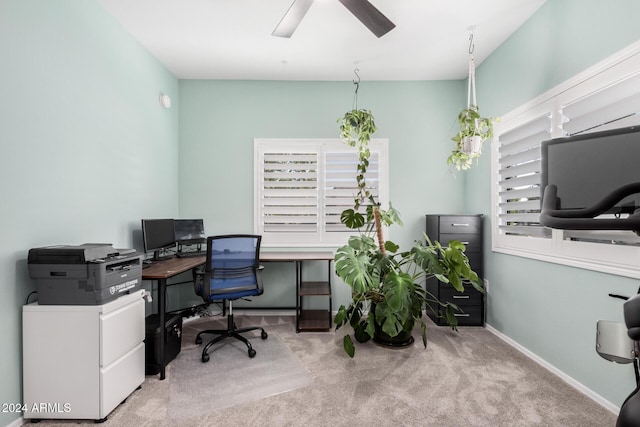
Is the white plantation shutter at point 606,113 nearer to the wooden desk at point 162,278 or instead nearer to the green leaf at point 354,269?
the green leaf at point 354,269

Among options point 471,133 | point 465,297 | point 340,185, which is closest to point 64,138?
point 340,185

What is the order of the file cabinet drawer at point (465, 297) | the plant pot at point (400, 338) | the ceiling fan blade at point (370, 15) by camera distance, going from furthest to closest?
the file cabinet drawer at point (465, 297) < the plant pot at point (400, 338) < the ceiling fan blade at point (370, 15)

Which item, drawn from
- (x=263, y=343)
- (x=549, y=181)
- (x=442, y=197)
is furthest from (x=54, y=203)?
(x=442, y=197)

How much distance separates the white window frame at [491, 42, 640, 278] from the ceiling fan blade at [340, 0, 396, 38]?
1.41 meters

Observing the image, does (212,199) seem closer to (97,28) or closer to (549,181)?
(97,28)

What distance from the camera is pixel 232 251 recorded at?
99.7 inches

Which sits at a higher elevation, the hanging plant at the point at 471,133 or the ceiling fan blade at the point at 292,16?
the ceiling fan blade at the point at 292,16

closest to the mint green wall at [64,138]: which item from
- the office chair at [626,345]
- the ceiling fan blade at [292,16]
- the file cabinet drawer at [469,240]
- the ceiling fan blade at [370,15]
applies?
the ceiling fan blade at [292,16]

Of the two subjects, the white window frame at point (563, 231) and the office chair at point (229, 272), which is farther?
the office chair at point (229, 272)

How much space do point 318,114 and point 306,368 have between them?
2905 mm

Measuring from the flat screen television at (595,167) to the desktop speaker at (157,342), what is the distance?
2.66 metres

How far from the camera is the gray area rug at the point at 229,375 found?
194cm

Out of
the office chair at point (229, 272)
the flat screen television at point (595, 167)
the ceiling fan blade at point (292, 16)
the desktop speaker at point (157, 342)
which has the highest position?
the ceiling fan blade at point (292, 16)

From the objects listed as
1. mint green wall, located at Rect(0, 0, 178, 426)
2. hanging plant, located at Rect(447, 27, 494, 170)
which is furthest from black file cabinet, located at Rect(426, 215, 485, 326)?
mint green wall, located at Rect(0, 0, 178, 426)
